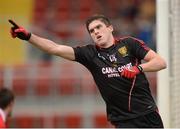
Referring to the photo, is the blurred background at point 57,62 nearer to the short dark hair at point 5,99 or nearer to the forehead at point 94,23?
the short dark hair at point 5,99

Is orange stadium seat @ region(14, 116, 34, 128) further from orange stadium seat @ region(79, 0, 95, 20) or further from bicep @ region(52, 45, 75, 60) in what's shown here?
bicep @ region(52, 45, 75, 60)

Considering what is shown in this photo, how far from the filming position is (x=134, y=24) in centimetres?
1181

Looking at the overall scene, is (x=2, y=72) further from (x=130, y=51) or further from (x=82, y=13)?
(x=130, y=51)

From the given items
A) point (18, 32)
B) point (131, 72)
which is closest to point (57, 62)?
point (18, 32)

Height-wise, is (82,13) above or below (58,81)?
above

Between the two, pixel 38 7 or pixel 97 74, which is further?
pixel 38 7

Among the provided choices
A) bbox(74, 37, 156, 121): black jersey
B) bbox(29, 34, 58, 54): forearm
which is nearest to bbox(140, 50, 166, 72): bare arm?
bbox(74, 37, 156, 121): black jersey

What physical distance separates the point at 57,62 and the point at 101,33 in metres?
5.97

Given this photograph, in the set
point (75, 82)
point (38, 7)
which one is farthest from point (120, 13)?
point (75, 82)

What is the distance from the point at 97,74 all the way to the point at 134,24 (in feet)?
22.8

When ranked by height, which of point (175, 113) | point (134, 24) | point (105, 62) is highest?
point (134, 24)

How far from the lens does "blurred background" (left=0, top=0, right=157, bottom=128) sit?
33.1 ft

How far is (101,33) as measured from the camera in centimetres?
490

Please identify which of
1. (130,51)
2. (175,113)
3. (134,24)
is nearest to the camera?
(130,51)
